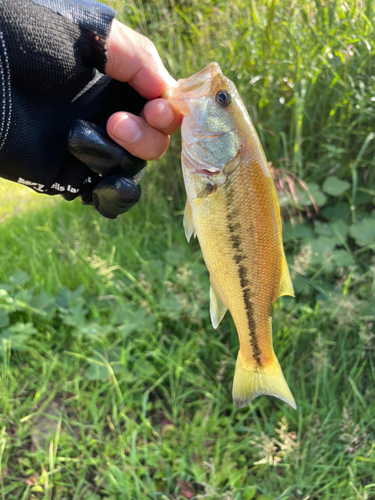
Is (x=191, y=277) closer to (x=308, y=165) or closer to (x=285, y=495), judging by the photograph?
(x=308, y=165)

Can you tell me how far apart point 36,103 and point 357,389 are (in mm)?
2222

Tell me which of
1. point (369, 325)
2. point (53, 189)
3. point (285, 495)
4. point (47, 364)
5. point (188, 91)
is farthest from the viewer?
point (47, 364)

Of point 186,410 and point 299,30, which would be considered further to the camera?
point 299,30

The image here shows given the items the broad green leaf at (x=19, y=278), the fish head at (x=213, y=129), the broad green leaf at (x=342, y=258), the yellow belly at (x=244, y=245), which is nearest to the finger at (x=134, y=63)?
the fish head at (x=213, y=129)

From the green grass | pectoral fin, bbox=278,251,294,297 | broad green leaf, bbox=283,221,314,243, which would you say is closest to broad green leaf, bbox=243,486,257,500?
the green grass

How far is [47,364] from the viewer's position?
2252 millimetres

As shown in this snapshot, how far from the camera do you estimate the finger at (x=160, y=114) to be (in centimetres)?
145

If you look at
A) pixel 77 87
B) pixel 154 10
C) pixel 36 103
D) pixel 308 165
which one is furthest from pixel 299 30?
pixel 36 103

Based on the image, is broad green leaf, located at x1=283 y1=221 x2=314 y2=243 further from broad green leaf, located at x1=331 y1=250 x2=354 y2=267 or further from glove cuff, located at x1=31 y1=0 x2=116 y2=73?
glove cuff, located at x1=31 y1=0 x2=116 y2=73

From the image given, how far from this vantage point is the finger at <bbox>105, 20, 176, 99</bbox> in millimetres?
1370

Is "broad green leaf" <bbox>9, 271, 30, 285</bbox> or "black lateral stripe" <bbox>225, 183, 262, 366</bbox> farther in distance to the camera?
"broad green leaf" <bbox>9, 271, 30, 285</bbox>

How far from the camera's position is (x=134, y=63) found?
4.62 feet

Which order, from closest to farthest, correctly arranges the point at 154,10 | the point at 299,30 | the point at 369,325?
the point at 369,325, the point at 299,30, the point at 154,10

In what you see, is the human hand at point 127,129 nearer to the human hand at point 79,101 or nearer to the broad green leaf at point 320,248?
the human hand at point 79,101
